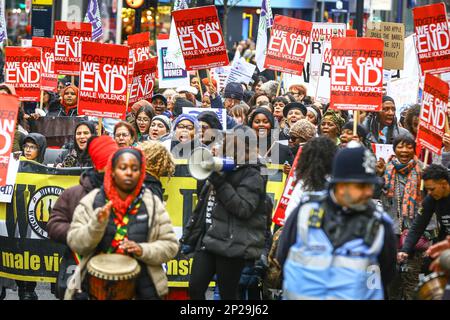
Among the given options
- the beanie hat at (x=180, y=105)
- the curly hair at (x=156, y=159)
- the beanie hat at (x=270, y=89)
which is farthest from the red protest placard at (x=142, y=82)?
the curly hair at (x=156, y=159)

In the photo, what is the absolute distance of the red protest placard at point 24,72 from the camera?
15.5 m

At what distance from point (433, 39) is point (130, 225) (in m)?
6.50

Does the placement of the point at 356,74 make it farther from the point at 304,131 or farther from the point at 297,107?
the point at 297,107

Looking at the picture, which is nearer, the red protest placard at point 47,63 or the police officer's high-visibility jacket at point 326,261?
the police officer's high-visibility jacket at point 326,261

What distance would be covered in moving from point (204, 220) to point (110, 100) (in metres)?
3.06

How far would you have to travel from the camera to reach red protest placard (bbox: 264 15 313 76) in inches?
620

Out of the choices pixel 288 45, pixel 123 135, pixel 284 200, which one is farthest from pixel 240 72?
pixel 284 200

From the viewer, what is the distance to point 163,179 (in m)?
9.95

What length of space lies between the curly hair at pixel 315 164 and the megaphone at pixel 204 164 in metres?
0.54

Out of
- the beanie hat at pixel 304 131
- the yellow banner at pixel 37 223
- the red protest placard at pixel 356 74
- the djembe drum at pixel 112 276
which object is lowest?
the yellow banner at pixel 37 223

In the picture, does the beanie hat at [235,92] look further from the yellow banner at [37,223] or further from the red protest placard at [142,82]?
the yellow banner at [37,223]
